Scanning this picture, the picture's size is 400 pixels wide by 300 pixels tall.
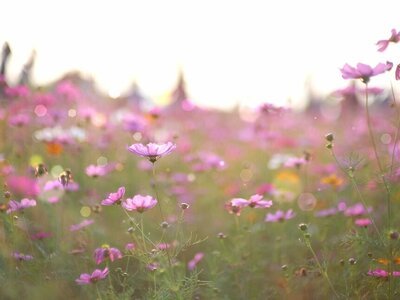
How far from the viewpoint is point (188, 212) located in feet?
13.6

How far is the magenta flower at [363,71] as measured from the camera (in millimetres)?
2191

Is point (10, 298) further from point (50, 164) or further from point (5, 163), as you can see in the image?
point (50, 164)

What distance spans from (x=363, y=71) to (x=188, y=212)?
225 centimetres

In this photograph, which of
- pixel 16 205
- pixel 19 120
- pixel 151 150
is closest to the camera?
pixel 151 150

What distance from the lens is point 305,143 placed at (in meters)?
5.17

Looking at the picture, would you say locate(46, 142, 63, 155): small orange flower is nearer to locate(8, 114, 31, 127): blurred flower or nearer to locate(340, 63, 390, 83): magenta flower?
locate(8, 114, 31, 127): blurred flower

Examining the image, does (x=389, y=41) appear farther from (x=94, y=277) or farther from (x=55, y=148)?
(x=55, y=148)

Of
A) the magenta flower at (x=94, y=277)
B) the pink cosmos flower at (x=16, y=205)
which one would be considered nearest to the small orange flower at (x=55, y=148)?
the pink cosmos flower at (x=16, y=205)

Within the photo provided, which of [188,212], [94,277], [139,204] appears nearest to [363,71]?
[139,204]

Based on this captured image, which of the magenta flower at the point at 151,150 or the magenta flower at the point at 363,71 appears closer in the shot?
the magenta flower at the point at 151,150

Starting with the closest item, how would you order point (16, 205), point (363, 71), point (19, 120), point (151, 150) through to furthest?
1. point (151, 150)
2. point (363, 71)
3. point (16, 205)
4. point (19, 120)

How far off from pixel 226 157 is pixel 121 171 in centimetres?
129

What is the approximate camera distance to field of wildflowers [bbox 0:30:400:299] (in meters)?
2.23

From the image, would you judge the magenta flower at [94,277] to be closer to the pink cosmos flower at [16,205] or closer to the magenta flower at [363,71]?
the pink cosmos flower at [16,205]
